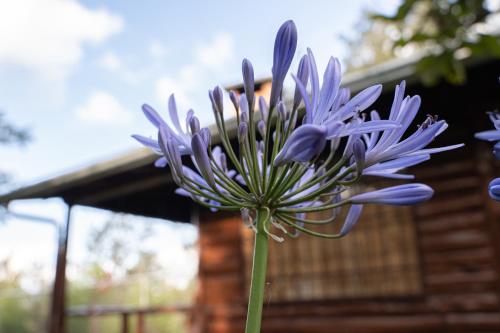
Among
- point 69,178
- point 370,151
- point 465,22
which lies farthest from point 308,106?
point 69,178

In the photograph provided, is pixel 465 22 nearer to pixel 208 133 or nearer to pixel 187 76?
pixel 208 133

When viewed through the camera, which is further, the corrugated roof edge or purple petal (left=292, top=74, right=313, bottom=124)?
the corrugated roof edge

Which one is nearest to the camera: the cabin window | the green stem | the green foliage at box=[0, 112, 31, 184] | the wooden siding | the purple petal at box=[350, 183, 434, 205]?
the green stem

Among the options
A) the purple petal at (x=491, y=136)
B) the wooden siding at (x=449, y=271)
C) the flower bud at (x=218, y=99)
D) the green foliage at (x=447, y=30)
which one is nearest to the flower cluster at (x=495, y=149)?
the purple petal at (x=491, y=136)

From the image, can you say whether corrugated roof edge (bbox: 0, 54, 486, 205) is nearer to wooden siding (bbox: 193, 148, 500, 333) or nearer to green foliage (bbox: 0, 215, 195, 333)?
wooden siding (bbox: 193, 148, 500, 333)

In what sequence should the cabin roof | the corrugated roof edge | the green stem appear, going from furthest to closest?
the cabin roof
the corrugated roof edge
the green stem

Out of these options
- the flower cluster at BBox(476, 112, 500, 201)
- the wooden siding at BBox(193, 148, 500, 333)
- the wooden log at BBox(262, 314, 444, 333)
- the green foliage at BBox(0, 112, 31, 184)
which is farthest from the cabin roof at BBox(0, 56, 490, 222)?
the green foliage at BBox(0, 112, 31, 184)
